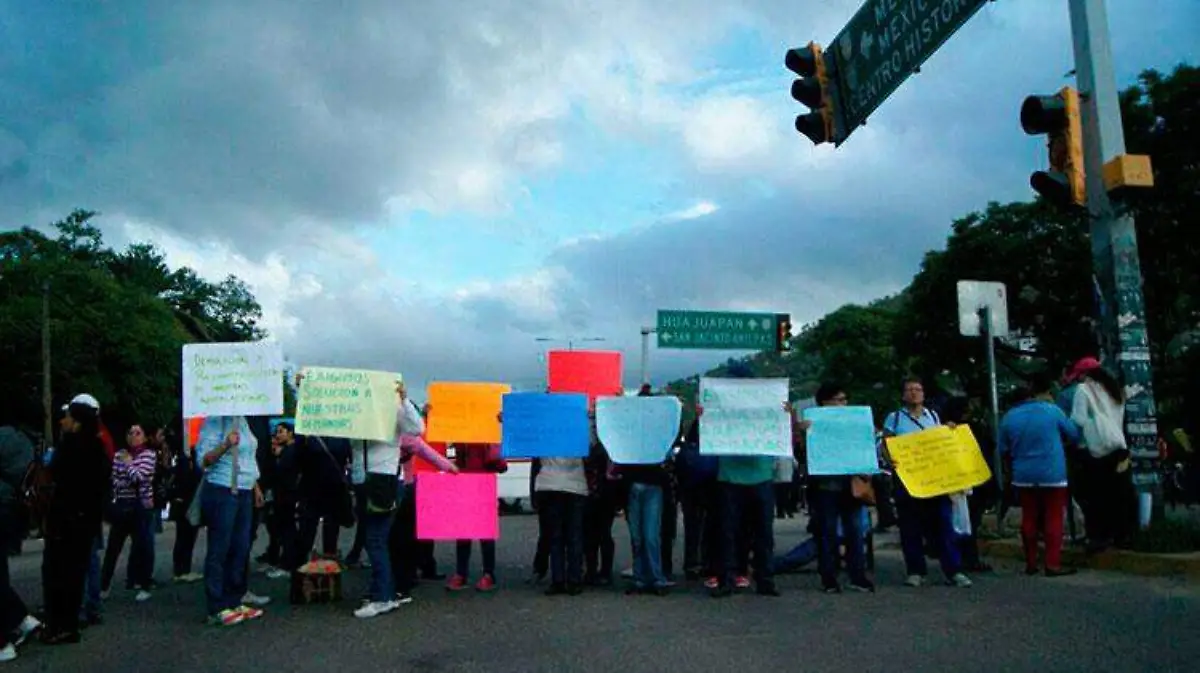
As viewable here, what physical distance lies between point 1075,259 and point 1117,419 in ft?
82.3

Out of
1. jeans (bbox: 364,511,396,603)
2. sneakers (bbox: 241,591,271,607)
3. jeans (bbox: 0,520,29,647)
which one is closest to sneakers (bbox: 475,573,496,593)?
jeans (bbox: 364,511,396,603)

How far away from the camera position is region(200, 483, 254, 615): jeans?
7.78 metres

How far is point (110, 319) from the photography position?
3622 centimetres

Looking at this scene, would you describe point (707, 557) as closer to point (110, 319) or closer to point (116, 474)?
point (116, 474)

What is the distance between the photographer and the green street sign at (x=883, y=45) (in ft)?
29.0

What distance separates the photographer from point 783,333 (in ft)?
84.2

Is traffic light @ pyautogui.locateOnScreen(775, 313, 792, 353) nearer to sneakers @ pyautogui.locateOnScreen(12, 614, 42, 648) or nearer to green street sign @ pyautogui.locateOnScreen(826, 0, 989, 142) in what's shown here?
green street sign @ pyautogui.locateOnScreen(826, 0, 989, 142)

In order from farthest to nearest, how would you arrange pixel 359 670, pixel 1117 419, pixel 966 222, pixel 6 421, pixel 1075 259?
pixel 966 222 → pixel 1075 259 → pixel 1117 419 → pixel 6 421 → pixel 359 670

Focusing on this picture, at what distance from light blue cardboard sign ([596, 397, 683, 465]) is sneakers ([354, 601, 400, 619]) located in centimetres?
220

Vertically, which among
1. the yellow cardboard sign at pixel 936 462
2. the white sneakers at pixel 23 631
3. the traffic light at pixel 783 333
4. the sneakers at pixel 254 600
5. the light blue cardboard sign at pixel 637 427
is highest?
the traffic light at pixel 783 333

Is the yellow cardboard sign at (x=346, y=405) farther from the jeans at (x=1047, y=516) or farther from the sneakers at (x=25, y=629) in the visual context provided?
the jeans at (x=1047, y=516)

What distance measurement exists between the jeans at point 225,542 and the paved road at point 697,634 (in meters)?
0.32

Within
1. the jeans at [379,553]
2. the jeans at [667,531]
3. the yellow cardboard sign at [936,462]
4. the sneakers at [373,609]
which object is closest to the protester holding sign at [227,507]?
the sneakers at [373,609]

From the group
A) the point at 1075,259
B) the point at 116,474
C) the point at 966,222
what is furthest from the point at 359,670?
the point at 966,222
